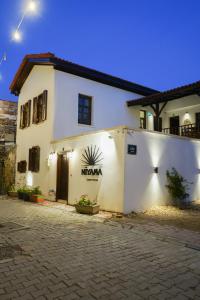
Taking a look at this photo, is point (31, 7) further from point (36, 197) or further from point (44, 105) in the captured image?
point (36, 197)

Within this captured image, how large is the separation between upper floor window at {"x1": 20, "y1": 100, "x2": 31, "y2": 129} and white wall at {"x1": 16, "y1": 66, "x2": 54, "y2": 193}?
28 cm

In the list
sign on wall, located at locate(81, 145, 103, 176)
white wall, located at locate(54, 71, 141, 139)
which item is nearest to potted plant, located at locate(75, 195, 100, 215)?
sign on wall, located at locate(81, 145, 103, 176)

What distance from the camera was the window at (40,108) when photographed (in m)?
13.3

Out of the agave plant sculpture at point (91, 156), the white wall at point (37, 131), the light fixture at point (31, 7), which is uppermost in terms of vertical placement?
the light fixture at point (31, 7)

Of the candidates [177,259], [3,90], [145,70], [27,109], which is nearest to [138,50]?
[145,70]

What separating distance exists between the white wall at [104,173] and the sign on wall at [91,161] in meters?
0.15

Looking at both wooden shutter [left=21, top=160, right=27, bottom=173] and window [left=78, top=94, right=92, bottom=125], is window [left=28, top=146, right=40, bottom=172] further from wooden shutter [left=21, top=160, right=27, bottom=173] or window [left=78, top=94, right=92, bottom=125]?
window [left=78, top=94, right=92, bottom=125]

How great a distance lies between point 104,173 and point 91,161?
861 millimetres

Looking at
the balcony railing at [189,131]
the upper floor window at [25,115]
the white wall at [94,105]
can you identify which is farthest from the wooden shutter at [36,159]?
the balcony railing at [189,131]

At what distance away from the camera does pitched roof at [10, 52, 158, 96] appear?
13070 millimetres

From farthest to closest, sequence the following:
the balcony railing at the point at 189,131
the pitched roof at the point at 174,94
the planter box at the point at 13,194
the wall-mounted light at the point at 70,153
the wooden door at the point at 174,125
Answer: the wooden door at the point at 174,125 < the planter box at the point at 13,194 < the balcony railing at the point at 189,131 < the pitched roof at the point at 174,94 < the wall-mounted light at the point at 70,153

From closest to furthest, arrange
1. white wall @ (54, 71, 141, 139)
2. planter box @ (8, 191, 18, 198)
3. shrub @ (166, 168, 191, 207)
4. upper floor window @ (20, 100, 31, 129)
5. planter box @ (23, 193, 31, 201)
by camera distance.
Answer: shrub @ (166, 168, 191, 207)
planter box @ (23, 193, 31, 201)
white wall @ (54, 71, 141, 139)
planter box @ (8, 191, 18, 198)
upper floor window @ (20, 100, 31, 129)

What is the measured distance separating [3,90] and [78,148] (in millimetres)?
120379

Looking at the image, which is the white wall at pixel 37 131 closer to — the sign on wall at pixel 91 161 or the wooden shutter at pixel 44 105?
the wooden shutter at pixel 44 105
